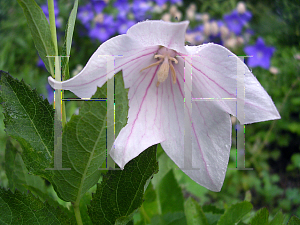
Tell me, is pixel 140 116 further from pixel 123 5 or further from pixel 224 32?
pixel 123 5

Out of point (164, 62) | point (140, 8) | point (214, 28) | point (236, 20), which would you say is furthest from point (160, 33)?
point (236, 20)

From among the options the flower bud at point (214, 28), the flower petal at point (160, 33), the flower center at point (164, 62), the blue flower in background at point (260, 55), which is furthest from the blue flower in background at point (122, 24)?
the flower petal at point (160, 33)

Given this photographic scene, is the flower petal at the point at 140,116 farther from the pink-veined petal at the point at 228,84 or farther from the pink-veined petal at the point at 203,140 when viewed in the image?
the pink-veined petal at the point at 228,84

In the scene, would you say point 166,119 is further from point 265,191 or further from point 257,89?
point 265,191

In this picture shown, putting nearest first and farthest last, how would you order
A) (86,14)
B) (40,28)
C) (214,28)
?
(40,28) → (214,28) → (86,14)

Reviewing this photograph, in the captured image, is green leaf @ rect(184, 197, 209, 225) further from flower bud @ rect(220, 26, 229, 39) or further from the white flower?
flower bud @ rect(220, 26, 229, 39)
